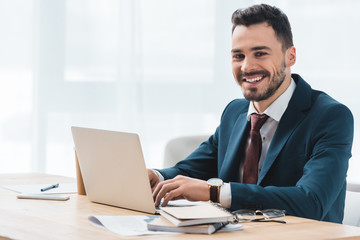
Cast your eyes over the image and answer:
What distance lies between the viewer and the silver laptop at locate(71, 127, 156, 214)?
1.54 m

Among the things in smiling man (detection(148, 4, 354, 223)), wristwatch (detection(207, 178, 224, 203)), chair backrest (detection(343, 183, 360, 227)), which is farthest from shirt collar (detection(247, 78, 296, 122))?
wristwatch (detection(207, 178, 224, 203))

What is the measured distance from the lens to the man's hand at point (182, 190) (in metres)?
1.59

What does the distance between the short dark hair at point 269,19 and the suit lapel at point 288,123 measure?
22 centimetres

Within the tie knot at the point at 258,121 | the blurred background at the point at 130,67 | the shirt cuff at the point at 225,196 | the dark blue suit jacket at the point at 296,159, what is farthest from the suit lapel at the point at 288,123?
the blurred background at the point at 130,67

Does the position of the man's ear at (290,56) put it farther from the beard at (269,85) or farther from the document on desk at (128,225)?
the document on desk at (128,225)

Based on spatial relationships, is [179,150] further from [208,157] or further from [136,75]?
[136,75]

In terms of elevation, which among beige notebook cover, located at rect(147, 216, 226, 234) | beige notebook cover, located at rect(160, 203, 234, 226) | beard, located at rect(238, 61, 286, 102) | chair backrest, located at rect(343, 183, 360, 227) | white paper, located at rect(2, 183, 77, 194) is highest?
beard, located at rect(238, 61, 286, 102)

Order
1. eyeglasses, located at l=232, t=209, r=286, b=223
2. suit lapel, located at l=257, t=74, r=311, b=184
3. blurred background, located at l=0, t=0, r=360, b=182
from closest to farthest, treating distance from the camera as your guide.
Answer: eyeglasses, located at l=232, t=209, r=286, b=223
suit lapel, located at l=257, t=74, r=311, b=184
blurred background, located at l=0, t=0, r=360, b=182

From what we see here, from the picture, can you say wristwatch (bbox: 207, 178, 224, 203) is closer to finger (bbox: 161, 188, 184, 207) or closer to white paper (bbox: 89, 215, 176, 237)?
finger (bbox: 161, 188, 184, 207)

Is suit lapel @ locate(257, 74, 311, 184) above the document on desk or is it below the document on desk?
above

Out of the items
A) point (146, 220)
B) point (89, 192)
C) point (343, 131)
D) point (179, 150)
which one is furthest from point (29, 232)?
point (179, 150)

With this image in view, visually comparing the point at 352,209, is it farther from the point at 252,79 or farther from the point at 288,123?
the point at 252,79

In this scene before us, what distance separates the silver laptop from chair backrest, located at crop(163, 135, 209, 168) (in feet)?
2.84

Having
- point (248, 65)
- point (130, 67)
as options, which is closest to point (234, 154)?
point (248, 65)
